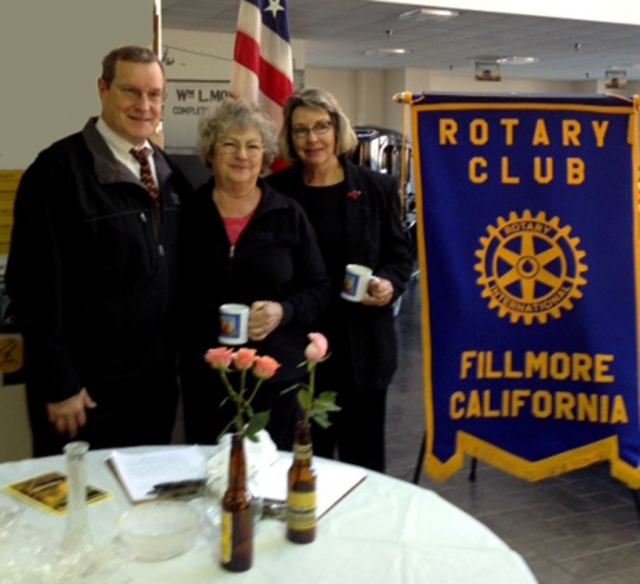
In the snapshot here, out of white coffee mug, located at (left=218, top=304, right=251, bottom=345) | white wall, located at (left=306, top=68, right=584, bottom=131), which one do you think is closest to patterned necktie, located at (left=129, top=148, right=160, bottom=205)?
white coffee mug, located at (left=218, top=304, right=251, bottom=345)

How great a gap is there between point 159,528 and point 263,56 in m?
2.17

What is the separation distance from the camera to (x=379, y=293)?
87.4 inches

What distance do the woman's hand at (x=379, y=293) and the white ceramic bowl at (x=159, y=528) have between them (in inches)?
38.3

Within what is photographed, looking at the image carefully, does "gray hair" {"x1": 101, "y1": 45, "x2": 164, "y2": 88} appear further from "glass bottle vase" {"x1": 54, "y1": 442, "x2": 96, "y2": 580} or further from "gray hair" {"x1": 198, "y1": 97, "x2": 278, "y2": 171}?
"glass bottle vase" {"x1": 54, "y1": 442, "x2": 96, "y2": 580}

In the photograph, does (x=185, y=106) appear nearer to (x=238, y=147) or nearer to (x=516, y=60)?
(x=516, y=60)

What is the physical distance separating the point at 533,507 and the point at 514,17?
617cm

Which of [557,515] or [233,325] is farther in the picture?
[557,515]

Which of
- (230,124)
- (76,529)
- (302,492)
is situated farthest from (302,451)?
(230,124)

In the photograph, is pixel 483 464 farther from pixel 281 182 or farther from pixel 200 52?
pixel 200 52

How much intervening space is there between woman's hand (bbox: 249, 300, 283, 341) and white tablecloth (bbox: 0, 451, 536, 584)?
22.5 inches

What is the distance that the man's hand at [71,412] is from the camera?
189 centimetres

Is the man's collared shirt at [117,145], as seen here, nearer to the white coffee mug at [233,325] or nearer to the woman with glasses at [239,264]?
the woman with glasses at [239,264]

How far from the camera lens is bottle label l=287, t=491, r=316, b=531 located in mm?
1350

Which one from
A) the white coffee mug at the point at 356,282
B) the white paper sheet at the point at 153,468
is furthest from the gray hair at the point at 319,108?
the white paper sheet at the point at 153,468
